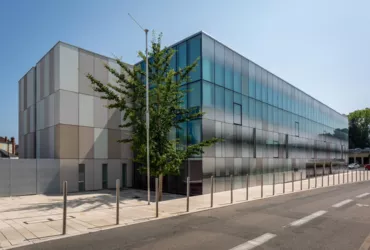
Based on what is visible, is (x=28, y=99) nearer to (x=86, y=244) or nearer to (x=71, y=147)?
(x=71, y=147)

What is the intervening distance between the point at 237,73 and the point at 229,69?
1.39 m

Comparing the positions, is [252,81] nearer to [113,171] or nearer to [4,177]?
[113,171]

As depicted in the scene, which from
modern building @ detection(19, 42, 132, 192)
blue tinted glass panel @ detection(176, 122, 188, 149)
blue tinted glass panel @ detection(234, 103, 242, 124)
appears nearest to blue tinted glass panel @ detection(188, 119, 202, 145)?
blue tinted glass panel @ detection(176, 122, 188, 149)

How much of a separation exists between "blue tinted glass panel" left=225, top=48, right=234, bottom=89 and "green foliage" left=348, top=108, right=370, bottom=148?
85.7 metres

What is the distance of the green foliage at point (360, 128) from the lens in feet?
296

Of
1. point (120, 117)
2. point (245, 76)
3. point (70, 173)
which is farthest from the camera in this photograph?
point (245, 76)

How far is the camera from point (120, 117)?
76.8ft

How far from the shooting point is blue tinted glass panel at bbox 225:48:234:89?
2227 cm

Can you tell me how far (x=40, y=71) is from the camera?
75.6 feet

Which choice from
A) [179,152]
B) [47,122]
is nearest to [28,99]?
[47,122]

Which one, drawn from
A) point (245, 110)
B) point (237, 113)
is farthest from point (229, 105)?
point (245, 110)

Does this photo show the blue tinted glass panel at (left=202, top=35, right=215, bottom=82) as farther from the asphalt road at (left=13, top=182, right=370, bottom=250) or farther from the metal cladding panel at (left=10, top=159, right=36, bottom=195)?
the metal cladding panel at (left=10, top=159, right=36, bottom=195)

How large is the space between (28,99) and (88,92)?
8.30 m

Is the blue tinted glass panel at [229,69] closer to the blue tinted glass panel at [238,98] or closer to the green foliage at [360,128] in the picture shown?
the blue tinted glass panel at [238,98]
